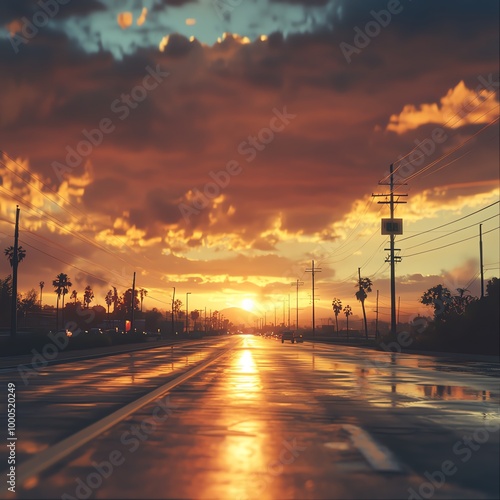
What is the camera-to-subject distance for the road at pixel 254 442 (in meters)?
8.40

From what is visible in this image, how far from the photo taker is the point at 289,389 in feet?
72.3

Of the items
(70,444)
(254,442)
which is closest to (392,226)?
(254,442)

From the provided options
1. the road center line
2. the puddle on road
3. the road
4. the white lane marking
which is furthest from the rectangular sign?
the white lane marking

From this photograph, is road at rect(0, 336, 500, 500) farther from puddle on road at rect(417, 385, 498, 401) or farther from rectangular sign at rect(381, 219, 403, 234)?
rectangular sign at rect(381, 219, 403, 234)

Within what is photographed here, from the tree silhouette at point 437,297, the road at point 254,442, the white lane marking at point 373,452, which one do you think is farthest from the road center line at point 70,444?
the tree silhouette at point 437,297

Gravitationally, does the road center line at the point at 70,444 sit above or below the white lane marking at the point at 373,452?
above

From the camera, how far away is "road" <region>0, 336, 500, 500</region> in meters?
8.40

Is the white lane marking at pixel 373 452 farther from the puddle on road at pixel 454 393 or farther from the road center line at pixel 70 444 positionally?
the puddle on road at pixel 454 393

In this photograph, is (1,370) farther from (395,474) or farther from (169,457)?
(395,474)

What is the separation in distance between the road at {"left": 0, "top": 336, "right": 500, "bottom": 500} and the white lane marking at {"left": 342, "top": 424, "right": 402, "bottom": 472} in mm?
17

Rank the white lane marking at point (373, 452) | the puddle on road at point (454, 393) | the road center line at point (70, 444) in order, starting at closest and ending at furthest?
the road center line at point (70, 444)
the white lane marking at point (373, 452)
the puddle on road at point (454, 393)

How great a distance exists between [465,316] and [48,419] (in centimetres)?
4761

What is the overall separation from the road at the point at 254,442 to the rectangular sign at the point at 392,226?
58.3 metres

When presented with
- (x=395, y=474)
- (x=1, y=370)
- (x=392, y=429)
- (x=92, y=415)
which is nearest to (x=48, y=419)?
(x=92, y=415)
